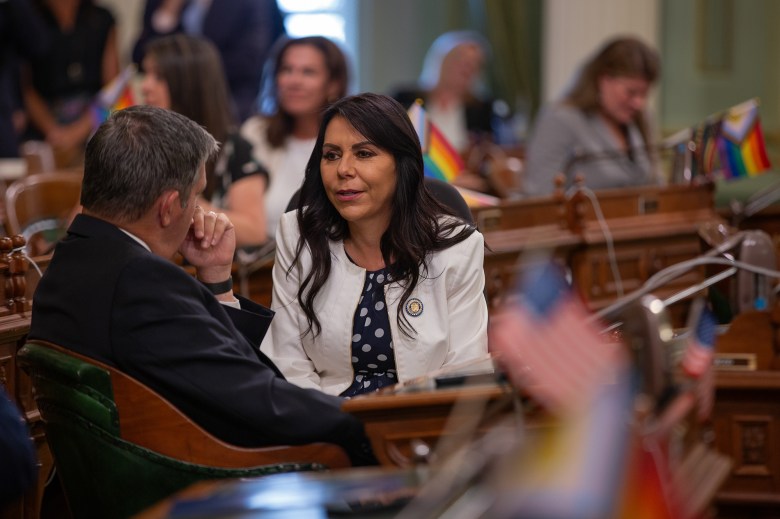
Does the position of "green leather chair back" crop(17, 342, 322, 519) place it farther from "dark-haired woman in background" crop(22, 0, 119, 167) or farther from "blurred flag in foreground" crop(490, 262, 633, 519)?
"dark-haired woman in background" crop(22, 0, 119, 167)

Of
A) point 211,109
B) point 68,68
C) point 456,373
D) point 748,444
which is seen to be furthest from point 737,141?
point 68,68

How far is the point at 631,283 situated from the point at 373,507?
11.4 ft

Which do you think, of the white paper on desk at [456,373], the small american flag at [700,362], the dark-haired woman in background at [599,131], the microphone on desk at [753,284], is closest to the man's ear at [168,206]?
the white paper on desk at [456,373]

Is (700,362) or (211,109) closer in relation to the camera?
(700,362)

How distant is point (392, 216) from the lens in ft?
9.14

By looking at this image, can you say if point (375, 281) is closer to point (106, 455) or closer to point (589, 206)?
point (106, 455)

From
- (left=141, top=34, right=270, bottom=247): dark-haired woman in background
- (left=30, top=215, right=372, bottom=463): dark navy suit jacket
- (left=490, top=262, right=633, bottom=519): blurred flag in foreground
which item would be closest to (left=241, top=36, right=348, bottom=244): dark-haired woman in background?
(left=141, top=34, right=270, bottom=247): dark-haired woman in background

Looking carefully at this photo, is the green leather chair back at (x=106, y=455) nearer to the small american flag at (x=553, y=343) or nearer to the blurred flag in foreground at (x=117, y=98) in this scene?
the small american flag at (x=553, y=343)

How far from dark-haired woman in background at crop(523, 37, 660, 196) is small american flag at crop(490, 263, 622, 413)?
12.6ft

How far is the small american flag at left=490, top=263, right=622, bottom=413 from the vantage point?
1.51 m

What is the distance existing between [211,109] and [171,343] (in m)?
2.19

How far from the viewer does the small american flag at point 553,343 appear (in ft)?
4.96

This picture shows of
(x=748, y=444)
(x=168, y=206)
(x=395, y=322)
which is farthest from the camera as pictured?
(x=748, y=444)

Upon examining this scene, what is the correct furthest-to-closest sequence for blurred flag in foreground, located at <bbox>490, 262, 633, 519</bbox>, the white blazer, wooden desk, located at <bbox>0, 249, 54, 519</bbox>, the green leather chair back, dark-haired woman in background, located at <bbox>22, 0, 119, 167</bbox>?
dark-haired woman in background, located at <bbox>22, 0, 119, 167</bbox> → wooden desk, located at <bbox>0, 249, 54, 519</bbox> → the white blazer → the green leather chair back → blurred flag in foreground, located at <bbox>490, 262, 633, 519</bbox>
